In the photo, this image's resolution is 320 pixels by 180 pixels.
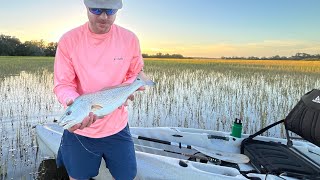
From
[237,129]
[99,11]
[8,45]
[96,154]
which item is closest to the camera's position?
[99,11]

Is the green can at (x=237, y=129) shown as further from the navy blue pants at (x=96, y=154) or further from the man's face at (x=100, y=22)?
the man's face at (x=100, y=22)

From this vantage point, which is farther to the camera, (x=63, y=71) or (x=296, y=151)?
(x=296, y=151)

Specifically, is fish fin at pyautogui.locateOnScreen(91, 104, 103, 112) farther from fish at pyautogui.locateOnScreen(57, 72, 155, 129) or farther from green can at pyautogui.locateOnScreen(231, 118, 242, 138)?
green can at pyautogui.locateOnScreen(231, 118, 242, 138)

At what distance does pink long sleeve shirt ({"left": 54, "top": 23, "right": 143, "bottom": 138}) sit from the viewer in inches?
108

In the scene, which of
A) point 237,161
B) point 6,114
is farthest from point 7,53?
point 237,161

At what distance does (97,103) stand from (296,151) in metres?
3.62

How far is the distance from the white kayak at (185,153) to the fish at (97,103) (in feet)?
5.41

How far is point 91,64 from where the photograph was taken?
274 centimetres

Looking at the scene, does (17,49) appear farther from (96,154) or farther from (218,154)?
(96,154)

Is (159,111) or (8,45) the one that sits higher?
(8,45)

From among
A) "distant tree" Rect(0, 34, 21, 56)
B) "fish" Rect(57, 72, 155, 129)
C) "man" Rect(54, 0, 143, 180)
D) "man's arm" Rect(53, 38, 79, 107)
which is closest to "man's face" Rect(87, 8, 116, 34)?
"man" Rect(54, 0, 143, 180)

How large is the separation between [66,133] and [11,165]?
291 centimetres

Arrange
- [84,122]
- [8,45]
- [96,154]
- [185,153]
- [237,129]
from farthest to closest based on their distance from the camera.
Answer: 1. [8,45]
2. [237,129]
3. [185,153]
4. [96,154]
5. [84,122]

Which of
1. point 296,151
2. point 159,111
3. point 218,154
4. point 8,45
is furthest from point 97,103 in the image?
point 8,45
